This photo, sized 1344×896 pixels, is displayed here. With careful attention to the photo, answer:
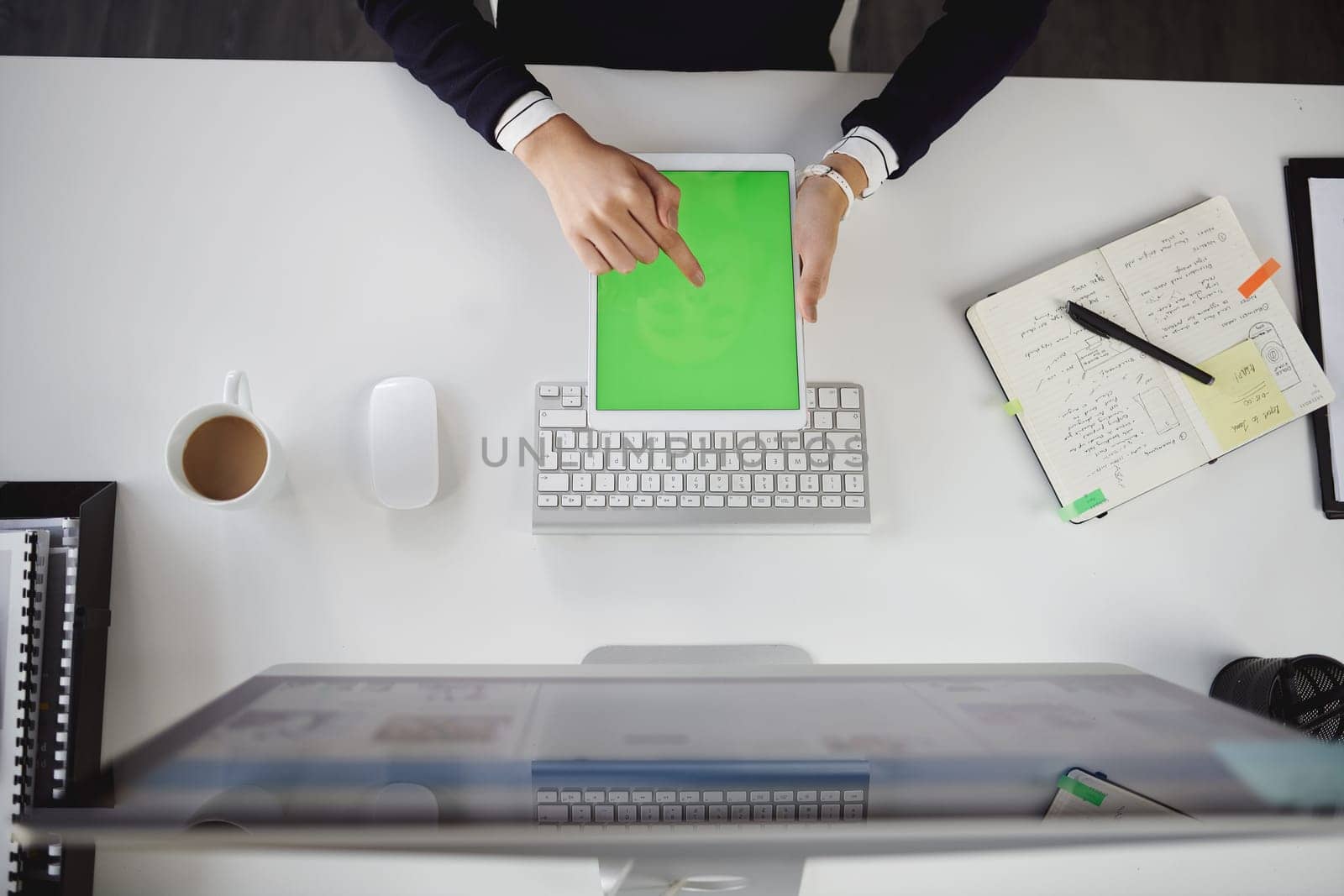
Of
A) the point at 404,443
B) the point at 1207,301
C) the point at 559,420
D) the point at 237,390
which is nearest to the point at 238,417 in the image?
the point at 237,390

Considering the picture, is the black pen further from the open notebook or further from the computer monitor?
the computer monitor

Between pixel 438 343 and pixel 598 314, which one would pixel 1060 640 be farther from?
pixel 438 343

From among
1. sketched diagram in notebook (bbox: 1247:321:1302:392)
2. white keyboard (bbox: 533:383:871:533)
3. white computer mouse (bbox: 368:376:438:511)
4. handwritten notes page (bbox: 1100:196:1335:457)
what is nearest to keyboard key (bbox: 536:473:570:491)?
white keyboard (bbox: 533:383:871:533)

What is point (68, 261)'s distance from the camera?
803 millimetres

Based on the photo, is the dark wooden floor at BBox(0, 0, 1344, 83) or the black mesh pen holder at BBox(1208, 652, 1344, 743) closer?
the black mesh pen holder at BBox(1208, 652, 1344, 743)

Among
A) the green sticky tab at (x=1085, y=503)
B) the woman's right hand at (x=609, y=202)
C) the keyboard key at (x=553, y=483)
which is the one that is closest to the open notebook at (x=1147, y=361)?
the green sticky tab at (x=1085, y=503)

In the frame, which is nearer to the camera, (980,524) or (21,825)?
(21,825)

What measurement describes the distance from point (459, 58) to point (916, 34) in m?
1.03

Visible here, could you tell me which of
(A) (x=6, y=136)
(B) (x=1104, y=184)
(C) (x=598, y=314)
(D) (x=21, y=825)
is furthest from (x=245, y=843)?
(B) (x=1104, y=184)

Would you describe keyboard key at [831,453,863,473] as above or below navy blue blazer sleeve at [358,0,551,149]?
below

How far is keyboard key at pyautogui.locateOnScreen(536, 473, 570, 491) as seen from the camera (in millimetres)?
767

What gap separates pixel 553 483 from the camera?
2.52 feet

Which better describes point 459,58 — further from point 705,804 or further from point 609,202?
point 705,804

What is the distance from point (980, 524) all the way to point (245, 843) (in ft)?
2.24
